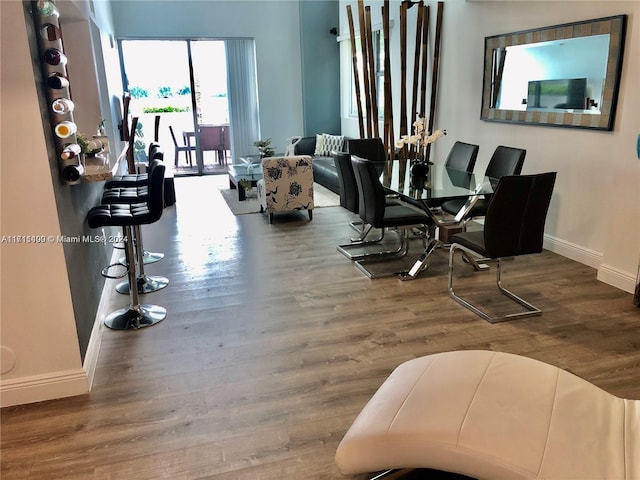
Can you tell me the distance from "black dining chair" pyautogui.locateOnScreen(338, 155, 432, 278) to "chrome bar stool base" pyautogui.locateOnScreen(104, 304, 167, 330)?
1.68 m

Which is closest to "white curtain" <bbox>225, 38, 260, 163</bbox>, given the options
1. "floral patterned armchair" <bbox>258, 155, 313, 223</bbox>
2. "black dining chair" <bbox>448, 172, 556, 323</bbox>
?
"floral patterned armchair" <bbox>258, 155, 313, 223</bbox>

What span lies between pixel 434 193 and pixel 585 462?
2.50 meters

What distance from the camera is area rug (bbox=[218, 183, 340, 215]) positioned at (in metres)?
6.43

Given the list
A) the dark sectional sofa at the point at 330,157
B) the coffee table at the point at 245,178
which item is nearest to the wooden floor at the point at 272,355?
the dark sectional sofa at the point at 330,157

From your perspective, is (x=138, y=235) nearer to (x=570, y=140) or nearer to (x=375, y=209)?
(x=375, y=209)

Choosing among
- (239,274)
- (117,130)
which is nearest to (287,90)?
(117,130)

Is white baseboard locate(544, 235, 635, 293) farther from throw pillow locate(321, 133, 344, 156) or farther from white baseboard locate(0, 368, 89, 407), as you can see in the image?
throw pillow locate(321, 133, 344, 156)

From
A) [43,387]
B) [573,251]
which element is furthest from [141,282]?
[573,251]

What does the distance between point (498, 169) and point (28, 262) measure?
364cm

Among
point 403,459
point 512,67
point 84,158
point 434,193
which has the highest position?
point 512,67

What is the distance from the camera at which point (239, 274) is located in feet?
13.6

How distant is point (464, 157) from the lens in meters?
4.79

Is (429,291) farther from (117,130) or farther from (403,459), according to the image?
(117,130)

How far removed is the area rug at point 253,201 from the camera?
21.1ft
